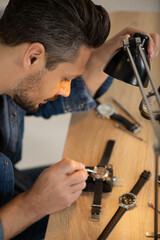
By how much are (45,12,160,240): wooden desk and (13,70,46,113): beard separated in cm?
18

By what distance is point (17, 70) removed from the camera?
875 mm

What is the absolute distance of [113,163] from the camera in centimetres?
94

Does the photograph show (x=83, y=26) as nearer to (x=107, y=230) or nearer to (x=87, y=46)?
(x=87, y=46)

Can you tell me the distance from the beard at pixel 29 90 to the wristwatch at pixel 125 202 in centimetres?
43

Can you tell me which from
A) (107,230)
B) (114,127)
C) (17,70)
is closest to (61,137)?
(114,127)

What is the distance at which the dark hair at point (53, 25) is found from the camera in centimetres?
78

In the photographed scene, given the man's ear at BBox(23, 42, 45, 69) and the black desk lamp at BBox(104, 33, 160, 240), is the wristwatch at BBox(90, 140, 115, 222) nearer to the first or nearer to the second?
the black desk lamp at BBox(104, 33, 160, 240)

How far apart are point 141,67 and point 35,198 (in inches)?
18.2

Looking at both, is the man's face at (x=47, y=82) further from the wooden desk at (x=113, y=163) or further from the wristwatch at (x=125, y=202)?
the wristwatch at (x=125, y=202)

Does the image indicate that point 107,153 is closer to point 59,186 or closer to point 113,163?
point 113,163

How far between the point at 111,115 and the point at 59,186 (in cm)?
39

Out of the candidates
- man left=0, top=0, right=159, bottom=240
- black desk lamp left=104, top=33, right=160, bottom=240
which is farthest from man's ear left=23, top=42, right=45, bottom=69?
black desk lamp left=104, top=33, right=160, bottom=240

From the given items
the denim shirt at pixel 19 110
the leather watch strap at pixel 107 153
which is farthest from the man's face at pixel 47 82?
the leather watch strap at pixel 107 153

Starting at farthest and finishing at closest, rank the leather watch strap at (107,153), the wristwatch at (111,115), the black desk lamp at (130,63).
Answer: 1. the wristwatch at (111,115)
2. the leather watch strap at (107,153)
3. the black desk lamp at (130,63)
